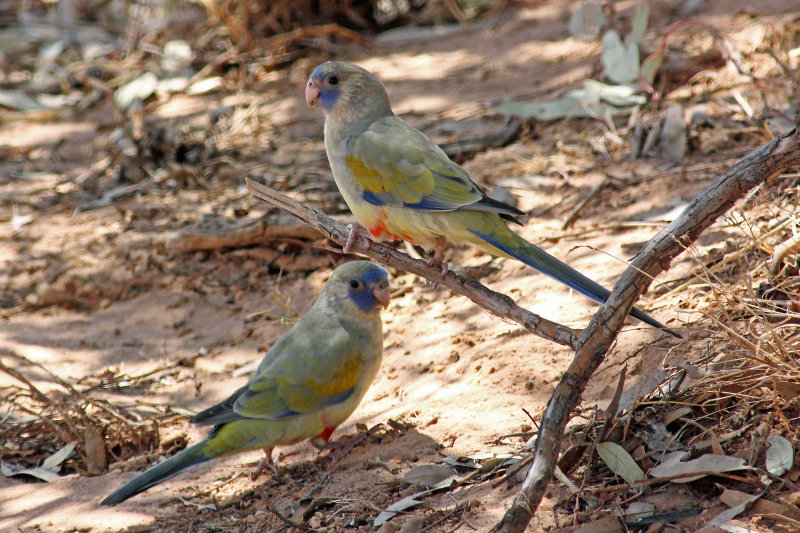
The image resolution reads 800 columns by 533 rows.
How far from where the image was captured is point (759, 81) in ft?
18.4

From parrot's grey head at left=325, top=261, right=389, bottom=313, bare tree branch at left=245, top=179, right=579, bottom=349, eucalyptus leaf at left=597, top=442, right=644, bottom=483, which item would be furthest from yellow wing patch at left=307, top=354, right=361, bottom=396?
eucalyptus leaf at left=597, top=442, right=644, bottom=483

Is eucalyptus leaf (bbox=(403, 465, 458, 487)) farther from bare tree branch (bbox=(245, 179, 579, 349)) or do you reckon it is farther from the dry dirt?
bare tree branch (bbox=(245, 179, 579, 349))

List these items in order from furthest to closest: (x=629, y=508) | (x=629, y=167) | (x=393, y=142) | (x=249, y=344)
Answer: (x=629, y=167) → (x=249, y=344) → (x=393, y=142) → (x=629, y=508)

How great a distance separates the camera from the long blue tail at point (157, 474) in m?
3.37

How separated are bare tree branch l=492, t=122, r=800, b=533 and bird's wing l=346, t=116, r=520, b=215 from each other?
36.5 inches

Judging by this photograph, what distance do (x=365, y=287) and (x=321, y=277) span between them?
67.2 inches

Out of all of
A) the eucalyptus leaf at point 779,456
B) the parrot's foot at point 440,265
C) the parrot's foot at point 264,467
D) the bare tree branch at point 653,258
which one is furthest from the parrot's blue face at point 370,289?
the eucalyptus leaf at point 779,456

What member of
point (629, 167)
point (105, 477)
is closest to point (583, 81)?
point (629, 167)

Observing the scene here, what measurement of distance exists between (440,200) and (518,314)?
33.2 inches

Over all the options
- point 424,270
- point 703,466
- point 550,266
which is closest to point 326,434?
point 424,270

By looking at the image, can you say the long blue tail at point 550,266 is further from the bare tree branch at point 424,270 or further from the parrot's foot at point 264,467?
the parrot's foot at point 264,467

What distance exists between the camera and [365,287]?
396cm

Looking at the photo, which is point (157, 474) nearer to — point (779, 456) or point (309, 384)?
point (309, 384)

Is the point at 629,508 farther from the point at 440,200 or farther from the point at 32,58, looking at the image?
the point at 32,58
